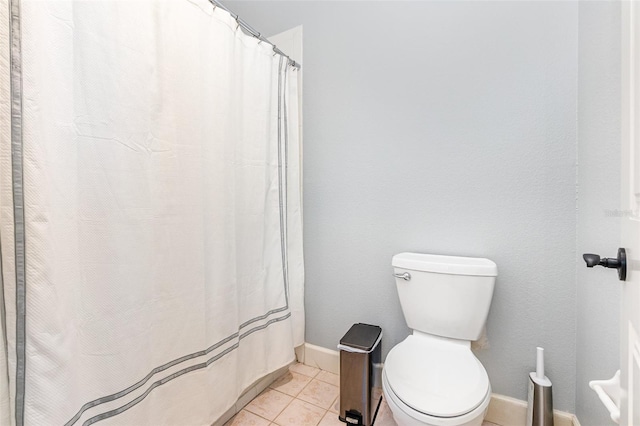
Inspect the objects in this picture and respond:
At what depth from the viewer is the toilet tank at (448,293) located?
3.93 feet

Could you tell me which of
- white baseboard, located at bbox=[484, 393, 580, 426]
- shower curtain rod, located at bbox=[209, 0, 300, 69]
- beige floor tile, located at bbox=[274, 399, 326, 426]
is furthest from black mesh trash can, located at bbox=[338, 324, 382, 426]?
shower curtain rod, located at bbox=[209, 0, 300, 69]

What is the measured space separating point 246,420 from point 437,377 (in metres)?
0.91

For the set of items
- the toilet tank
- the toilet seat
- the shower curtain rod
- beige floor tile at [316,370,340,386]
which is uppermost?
the shower curtain rod

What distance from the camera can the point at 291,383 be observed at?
1.63 m

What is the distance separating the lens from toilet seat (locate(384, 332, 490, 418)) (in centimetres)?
94

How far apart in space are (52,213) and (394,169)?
1345mm

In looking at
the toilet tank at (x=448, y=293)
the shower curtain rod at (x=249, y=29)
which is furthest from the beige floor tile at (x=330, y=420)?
the shower curtain rod at (x=249, y=29)

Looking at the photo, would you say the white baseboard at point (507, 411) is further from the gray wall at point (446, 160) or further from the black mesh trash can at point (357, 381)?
the black mesh trash can at point (357, 381)

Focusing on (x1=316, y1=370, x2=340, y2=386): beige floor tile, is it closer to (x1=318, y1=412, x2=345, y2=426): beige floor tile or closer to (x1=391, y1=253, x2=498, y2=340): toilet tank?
(x1=318, y1=412, x2=345, y2=426): beige floor tile

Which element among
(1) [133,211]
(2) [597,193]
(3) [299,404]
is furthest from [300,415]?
(2) [597,193]

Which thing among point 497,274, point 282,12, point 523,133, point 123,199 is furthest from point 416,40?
point 123,199

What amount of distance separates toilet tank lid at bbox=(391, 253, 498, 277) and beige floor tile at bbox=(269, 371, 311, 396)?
88 cm

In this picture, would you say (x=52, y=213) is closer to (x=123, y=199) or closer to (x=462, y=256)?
(x=123, y=199)

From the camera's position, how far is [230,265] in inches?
49.6
